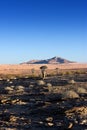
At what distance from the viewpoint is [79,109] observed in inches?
742

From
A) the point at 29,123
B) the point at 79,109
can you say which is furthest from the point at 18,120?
the point at 79,109

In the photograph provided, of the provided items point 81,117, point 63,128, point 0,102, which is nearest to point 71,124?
point 63,128

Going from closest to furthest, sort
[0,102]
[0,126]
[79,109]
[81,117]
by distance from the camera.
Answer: [0,126]
[81,117]
[79,109]
[0,102]

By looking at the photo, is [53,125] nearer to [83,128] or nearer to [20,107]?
[83,128]

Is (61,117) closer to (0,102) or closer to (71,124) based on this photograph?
(71,124)

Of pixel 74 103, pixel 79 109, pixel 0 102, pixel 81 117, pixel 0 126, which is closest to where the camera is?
pixel 0 126

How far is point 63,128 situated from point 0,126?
10.0 ft

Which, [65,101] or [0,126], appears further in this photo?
[65,101]

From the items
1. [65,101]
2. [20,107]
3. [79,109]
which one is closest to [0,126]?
[79,109]

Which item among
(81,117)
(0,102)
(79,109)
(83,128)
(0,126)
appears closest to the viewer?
(83,128)

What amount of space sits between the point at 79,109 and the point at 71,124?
336 centimetres

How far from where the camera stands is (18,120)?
17594 mm

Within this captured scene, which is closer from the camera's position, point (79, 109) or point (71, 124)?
point (71, 124)

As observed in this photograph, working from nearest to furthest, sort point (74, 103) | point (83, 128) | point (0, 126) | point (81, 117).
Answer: point (83, 128), point (0, 126), point (81, 117), point (74, 103)
